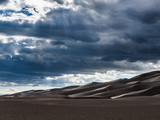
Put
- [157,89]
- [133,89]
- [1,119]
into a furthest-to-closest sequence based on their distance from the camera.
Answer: [133,89] < [157,89] < [1,119]

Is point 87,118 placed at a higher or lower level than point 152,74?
lower

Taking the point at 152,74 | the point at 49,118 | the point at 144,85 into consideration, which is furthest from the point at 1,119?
the point at 152,74

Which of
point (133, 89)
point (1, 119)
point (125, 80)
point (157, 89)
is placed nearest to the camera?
point (1, 119)

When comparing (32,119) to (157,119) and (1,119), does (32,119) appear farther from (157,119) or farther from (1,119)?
(157,119)

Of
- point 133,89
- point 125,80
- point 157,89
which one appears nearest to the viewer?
point 157,89

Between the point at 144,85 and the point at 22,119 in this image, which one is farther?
the point at 144,85

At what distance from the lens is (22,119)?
60.9 ft

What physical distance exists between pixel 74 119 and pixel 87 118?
99 centimetres

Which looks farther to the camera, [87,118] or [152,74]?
[152,74]

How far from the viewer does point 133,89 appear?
2648 inches

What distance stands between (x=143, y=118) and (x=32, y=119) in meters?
7.59

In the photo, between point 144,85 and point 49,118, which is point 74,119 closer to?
point 49,118

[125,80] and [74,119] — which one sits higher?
[125,80]

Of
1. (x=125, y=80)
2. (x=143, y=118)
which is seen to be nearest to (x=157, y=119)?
(x=143, y=118)
